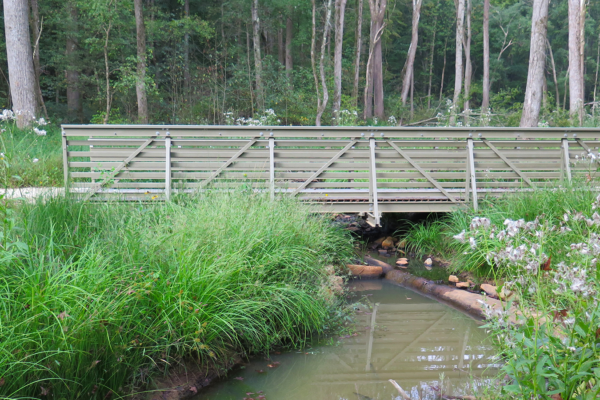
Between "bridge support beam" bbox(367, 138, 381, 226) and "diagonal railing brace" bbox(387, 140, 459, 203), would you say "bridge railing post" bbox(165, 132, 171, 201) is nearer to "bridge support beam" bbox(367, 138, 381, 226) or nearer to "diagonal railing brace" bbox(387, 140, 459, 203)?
"bridge support beam" bbox(367, 138, 381, 226)

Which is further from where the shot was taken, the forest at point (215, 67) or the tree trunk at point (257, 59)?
the tree trunk at point (257, 59)

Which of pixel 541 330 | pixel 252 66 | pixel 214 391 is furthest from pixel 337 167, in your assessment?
pixel 252 66

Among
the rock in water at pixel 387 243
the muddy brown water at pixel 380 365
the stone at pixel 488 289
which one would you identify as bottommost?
the muddy brown water at pixel 380 365

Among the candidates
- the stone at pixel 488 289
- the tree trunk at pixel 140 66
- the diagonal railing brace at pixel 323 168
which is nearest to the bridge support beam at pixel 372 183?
the diagonal railing brace at pixel 323 168

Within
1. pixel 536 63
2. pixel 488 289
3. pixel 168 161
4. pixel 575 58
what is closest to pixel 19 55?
pixel 168 161

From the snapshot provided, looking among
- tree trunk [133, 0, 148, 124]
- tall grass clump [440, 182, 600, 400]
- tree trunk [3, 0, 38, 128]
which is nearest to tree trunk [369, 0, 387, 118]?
tree trunk [133, 0, 148, 124]

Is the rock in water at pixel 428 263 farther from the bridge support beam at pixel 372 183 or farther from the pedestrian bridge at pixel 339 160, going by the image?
the bridge support beam at pixel 372 183

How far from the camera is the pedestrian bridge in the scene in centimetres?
671

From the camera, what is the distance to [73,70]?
1884cm

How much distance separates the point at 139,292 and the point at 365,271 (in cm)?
379

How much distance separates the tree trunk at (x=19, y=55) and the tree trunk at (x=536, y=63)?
494 inches

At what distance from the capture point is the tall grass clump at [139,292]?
268 centimetres

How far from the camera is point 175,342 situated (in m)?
3.26

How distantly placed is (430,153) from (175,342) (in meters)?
4.99
